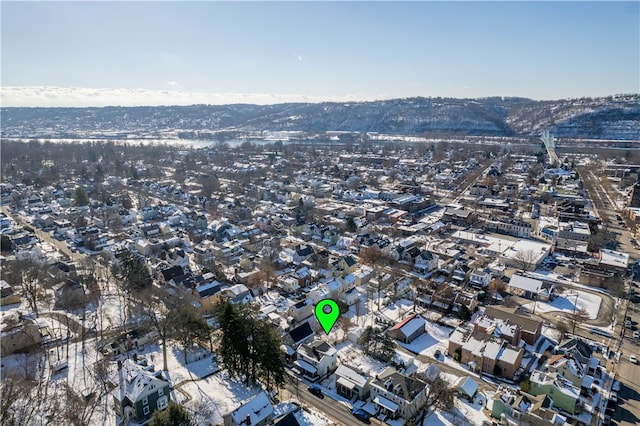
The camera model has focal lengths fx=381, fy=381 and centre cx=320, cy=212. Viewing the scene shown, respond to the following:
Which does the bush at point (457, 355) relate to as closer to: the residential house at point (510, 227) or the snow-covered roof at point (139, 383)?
the snow-covered roof at point (139, 383)

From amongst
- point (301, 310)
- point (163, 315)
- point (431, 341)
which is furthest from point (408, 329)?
point (163, 315)

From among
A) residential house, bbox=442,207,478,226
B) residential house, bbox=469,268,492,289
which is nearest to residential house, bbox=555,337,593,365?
residential house, bbox=469,268,492,289

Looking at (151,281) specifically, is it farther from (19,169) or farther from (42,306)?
(19,169)

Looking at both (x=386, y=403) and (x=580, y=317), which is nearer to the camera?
(x=386, y=403)

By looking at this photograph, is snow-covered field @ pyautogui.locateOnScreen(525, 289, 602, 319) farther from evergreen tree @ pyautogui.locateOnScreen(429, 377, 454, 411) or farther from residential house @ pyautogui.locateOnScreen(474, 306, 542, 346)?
evergreen tree @ pyautogui.locateOnScreen(429, 377, 454, 411)

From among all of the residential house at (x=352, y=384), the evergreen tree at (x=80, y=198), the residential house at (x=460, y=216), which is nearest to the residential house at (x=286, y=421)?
the residential house at (x=352, y=384)

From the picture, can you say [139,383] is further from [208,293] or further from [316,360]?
[208,293]

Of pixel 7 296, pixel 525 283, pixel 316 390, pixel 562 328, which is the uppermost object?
pixel 525 283

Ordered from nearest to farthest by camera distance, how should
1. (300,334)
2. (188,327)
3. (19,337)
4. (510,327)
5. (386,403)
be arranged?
(386,403) < (188,327) < (19,337) < (510,327) < (300,334)
